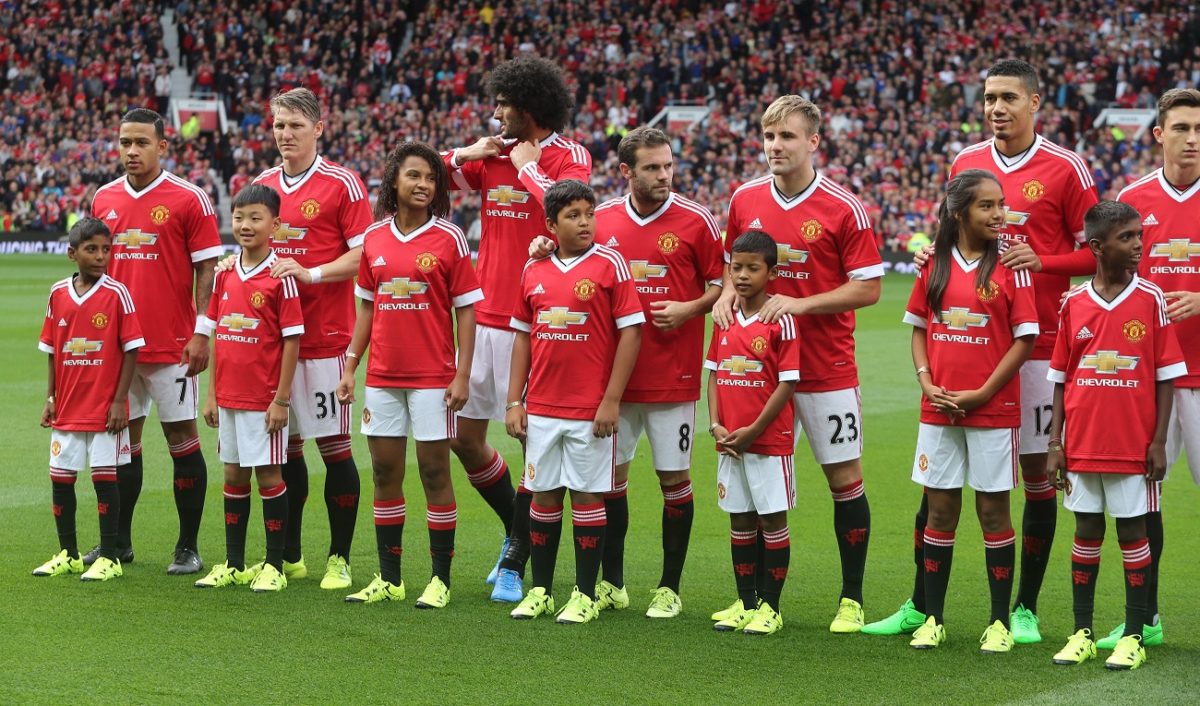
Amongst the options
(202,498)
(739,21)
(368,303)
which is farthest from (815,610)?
(739,21)

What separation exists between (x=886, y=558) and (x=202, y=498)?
3.68 meters

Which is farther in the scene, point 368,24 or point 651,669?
point 368,24

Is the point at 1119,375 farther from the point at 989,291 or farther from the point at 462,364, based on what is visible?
the point at 462,364

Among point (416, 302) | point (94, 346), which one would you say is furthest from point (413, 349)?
point (94, 346)

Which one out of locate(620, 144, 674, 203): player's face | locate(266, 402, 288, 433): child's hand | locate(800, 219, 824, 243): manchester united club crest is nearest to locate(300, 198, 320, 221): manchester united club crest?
Result: locate(266, 402, 288, 433): child's hand

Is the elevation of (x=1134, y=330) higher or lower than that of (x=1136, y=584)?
higher

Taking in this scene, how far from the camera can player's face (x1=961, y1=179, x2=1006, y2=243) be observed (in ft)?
19.5

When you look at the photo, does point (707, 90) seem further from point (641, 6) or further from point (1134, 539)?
point (1134, 539)

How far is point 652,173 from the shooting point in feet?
21.3

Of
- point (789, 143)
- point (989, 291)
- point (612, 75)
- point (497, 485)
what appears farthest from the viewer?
point (612, 75)

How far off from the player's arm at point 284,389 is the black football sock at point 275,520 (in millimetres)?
323

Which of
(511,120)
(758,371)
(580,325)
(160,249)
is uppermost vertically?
(511,120)

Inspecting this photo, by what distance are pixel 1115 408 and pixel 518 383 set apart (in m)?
2.59

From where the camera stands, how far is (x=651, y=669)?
5617 mm
